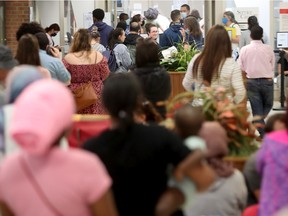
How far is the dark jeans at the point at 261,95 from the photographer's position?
10.5 m

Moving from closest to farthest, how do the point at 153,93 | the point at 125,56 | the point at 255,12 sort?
1. the point at 153,93
2. the point at 125,56
3. the point at 255,12

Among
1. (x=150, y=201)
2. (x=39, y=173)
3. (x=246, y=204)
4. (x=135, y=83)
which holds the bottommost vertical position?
(x=246, y=204)

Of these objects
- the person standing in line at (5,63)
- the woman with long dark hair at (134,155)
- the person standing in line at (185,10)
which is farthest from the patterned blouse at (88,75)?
the person standing in line at (185,10)

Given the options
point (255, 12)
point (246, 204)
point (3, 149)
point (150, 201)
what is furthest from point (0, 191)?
point (255, 12)

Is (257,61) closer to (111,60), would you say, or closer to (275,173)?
(111,60)

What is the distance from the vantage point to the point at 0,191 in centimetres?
317

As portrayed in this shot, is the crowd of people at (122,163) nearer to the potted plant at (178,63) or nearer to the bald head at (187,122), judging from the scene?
the bald head at (187,122)

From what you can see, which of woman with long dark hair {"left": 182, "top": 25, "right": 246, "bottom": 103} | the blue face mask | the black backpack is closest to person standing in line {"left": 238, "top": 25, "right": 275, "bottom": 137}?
the black backpack

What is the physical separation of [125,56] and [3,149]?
657 centimetres

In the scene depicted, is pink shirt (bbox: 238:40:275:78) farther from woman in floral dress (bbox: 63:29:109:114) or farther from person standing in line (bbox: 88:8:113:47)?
woman in floral dress (bbox: 63:29:109:114)

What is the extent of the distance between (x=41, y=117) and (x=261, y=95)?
7.82 m

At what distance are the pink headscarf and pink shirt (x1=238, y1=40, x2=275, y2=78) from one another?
25.3 feet

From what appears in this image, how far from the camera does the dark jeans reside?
1045 cm

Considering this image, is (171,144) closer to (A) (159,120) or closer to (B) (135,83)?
(B) (135,83)
